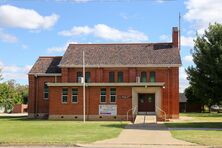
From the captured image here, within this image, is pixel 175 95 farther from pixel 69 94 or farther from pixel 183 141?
pixel 183 141

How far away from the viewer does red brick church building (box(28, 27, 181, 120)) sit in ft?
168

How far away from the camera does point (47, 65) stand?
59844 mm

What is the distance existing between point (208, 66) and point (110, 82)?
718 inches

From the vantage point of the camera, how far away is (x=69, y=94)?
5209cm

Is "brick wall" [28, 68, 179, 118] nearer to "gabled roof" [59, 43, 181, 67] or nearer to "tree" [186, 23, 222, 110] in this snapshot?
"gabled roof" [59, 43, 181, 67]

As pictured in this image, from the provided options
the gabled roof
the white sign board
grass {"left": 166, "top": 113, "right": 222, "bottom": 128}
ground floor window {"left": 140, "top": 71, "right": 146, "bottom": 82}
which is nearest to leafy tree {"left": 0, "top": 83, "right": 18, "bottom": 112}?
the gabled roof

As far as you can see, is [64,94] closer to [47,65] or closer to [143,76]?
[47,65]

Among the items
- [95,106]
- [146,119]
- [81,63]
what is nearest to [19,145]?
[146,119]

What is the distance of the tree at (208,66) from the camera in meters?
37.8

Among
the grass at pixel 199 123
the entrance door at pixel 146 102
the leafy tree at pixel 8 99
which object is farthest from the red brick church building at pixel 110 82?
the leafy tree at pixel 8 99

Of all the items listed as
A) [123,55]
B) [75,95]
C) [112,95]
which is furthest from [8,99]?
[112,95]

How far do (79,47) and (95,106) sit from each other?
9931mm

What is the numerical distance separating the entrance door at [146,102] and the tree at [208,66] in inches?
531

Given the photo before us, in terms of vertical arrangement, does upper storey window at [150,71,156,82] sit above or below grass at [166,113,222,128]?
above
